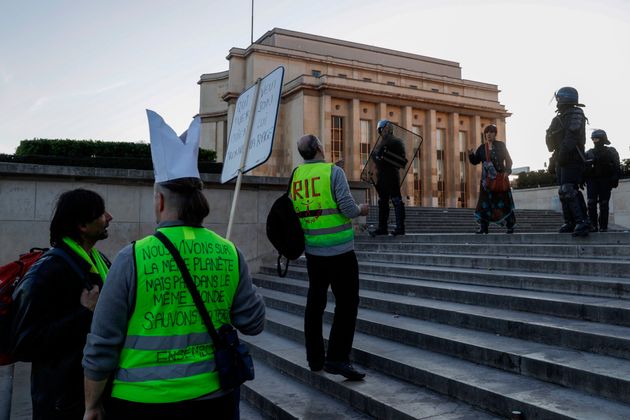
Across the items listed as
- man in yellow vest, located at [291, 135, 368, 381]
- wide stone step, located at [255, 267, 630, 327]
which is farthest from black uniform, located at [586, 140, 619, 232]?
man in yellow vest, located at [291, 135, 368, 381]

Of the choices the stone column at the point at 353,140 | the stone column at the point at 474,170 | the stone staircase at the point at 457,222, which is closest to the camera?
the stone staircase at the point at 457,222

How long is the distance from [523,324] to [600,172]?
723 cm

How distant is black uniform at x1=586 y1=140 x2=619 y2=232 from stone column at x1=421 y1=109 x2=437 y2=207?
3321 centimetres

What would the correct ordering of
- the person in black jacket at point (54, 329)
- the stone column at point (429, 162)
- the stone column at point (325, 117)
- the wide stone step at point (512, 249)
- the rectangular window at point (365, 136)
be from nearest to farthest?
the person in black jacket at point (54, 329)
the wide stone step at point (512, 249)
the stone column at point (325, 117)
the rectangular window at point (365, 136)
the stone column at point (429, 162)

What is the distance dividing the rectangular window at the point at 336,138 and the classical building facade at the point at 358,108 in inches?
3.3

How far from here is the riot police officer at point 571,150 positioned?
6.74 m

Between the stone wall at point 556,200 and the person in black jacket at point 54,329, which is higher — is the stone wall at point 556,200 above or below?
above

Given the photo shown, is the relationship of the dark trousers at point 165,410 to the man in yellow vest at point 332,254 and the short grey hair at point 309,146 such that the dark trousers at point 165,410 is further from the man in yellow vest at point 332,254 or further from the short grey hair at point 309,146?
the short grey hair at point 309,146

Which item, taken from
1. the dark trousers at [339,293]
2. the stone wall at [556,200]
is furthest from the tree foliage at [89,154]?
the stone wall at [556,200]

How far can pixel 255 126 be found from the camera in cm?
392

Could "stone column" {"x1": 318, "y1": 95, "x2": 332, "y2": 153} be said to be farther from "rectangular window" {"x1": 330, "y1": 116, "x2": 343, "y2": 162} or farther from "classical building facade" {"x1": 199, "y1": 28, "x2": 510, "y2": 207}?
"rectangular window" {"x1": 330, "y1": 116, "x2": 343, "y2": 162}

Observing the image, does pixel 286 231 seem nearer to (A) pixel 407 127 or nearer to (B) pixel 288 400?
(B) pixel 288 400

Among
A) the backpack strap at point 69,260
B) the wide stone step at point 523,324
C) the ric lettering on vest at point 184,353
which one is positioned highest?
the backpack strap at point 69,260

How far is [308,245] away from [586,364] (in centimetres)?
216
